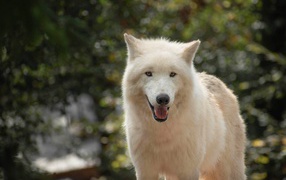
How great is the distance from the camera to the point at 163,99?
4578 millimetres

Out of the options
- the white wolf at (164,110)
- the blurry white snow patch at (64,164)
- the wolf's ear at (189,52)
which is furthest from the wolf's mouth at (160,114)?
the blurry white snow patch at (64,164)

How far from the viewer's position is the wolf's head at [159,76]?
466 cm

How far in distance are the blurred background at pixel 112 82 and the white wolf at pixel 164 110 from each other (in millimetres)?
1577

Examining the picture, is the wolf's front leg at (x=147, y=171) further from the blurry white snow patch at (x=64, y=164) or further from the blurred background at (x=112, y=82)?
the blurry white snow patch at (x=64, y=164)

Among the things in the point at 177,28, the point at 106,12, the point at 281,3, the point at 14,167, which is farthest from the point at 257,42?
the point at 14,167

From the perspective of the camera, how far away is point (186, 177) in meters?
5.18

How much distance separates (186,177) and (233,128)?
1.23 metres

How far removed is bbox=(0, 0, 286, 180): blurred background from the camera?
26.3 ft

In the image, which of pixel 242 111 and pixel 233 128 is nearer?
pixel 233 128

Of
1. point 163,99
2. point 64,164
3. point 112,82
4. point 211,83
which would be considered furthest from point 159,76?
point 64,164

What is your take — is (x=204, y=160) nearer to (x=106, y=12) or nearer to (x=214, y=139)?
(x=214, y=139)

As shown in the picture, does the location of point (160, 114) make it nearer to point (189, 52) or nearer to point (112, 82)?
point (189, 52)

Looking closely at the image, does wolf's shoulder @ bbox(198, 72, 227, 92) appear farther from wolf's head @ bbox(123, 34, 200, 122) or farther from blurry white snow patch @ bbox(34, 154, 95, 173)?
blurry white snow patch @ bbox(34, 154, 95, 173)

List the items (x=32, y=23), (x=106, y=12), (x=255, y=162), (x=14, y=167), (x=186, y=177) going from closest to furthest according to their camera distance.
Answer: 1. (x=32, y=23)
2. (x=186, y=177)
3. (x=14, y=167)
4. (x=106, y=12)
5. (x=255, y=162)
